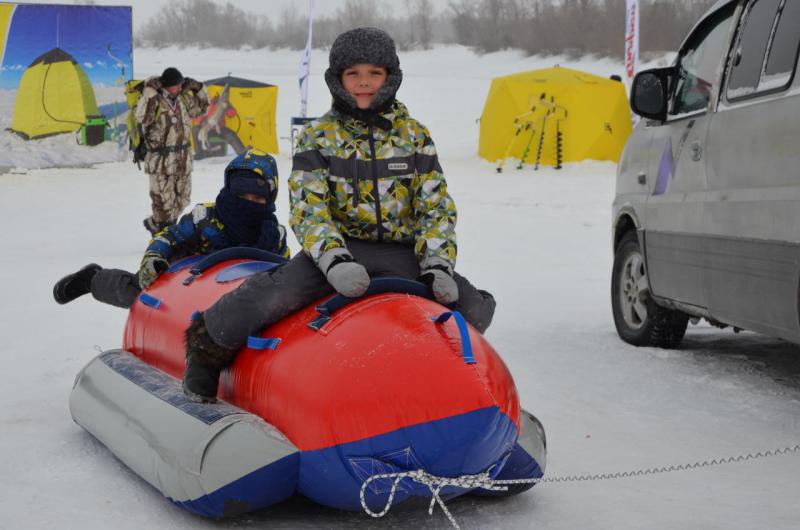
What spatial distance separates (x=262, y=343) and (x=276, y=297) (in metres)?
0.17

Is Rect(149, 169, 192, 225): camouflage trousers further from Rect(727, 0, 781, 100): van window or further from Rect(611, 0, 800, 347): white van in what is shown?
Rect(727, 0, 781, 100): van window

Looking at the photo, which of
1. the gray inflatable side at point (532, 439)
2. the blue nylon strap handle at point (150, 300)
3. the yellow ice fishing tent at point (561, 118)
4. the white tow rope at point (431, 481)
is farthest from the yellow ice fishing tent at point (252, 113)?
the white tow rope at point (431, 481)

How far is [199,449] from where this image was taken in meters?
3.47

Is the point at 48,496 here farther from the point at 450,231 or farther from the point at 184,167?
the point at 184,167

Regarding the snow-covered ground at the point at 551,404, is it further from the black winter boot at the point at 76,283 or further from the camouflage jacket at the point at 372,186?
the camouflage jacket at the point at 372,186

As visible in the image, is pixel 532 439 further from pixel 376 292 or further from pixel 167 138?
pixel 167 138

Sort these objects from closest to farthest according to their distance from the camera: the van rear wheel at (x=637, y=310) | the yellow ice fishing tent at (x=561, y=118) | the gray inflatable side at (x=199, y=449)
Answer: the gray inflatable side at (x=199, y=449) → the van rear wheel at (x=637, y=310) → the yellow ice fishing tent at (x=561, y=118)

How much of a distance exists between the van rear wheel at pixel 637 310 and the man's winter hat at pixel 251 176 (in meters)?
2.47

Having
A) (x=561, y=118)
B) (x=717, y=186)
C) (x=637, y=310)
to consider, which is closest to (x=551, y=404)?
(x=717, y=186)

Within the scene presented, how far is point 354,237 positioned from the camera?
13.3 feet

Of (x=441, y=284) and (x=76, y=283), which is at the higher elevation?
(x=441, y=284)

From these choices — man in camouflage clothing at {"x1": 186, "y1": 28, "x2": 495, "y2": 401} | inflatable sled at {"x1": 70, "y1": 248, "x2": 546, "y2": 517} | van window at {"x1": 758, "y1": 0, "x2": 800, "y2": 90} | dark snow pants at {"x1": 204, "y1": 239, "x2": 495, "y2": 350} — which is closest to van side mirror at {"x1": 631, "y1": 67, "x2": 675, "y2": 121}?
van window at {"x1": 758, "y1": 0, "x2": 800, "y2": 90}

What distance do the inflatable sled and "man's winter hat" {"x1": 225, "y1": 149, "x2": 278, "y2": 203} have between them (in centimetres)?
133

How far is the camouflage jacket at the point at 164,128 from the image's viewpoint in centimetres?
1084
